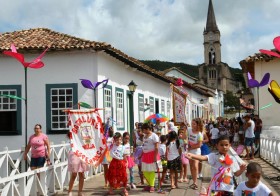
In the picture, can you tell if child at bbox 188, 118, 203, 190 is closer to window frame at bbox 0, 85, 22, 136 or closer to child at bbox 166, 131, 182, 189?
child at bbox 166, 131, 182, 189

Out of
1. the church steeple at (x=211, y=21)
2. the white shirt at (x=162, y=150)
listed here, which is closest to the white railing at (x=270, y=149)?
the white shirt at (x=162, y=150)

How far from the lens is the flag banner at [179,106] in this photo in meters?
11.9

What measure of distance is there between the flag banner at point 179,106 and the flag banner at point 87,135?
350 centimetres

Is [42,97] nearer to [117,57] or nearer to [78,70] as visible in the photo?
[78,70]

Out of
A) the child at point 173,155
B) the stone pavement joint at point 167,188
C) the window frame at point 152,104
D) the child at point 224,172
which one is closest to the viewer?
the child at point 224,172

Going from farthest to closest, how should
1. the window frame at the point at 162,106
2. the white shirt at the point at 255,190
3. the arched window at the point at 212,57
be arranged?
the arched window at the point at 212,57
the window frame at the point at 162,106
the white shirt at the point at 255,190

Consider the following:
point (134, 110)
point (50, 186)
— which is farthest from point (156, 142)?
point (134, 110)

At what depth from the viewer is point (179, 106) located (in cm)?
1201

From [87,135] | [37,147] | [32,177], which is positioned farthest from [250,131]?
[32,177]

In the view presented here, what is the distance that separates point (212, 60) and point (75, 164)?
88.1m

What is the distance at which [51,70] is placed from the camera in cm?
1455

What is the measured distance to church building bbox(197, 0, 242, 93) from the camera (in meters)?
88.1

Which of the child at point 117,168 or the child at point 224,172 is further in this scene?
the child at point 117,168

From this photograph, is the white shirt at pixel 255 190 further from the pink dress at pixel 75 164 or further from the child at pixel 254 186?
the pink dress at pixel 75 164
